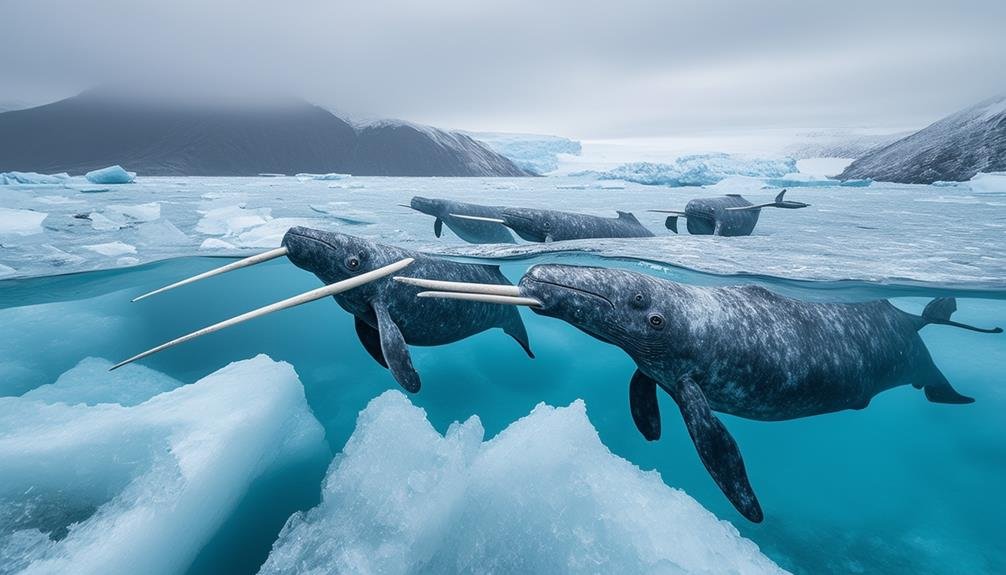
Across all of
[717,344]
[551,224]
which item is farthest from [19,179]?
[717,344]

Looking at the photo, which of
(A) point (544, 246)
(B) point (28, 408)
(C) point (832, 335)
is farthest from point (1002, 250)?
(B) point (28, 408)

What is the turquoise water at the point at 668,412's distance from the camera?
666cm

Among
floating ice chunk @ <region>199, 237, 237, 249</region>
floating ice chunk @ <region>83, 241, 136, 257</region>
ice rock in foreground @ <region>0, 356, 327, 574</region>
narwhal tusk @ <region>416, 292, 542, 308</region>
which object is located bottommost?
floating ice chunk @ <region>199, 237, 237, 249</region>

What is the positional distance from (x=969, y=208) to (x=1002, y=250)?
41.4 feet

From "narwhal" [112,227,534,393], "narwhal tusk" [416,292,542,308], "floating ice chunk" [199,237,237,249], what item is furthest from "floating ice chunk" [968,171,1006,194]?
"floating ice chunk" [199,237,237,249]

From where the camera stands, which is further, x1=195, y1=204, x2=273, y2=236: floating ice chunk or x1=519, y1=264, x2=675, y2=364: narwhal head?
x1=195, y1=204, x2=273, y2=236: floating ice chunk

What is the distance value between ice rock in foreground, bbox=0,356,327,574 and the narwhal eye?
189 inches

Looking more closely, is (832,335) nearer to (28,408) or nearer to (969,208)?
(28,408)

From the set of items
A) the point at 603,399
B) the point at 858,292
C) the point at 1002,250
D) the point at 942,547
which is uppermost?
the point at 1002,250

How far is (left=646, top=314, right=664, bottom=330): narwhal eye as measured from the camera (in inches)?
171

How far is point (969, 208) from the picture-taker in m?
19.2

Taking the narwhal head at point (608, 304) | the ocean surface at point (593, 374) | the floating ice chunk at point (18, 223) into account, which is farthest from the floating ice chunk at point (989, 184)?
the floating ice chunk at point (18, 223)

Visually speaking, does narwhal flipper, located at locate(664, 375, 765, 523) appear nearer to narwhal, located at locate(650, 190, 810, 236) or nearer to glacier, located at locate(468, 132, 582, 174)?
narwhal, located at locate(650, 190, 810, 236)

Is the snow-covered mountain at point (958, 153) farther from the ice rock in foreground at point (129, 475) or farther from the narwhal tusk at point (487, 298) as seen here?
the ice rock in foreground at point (129, 475)
